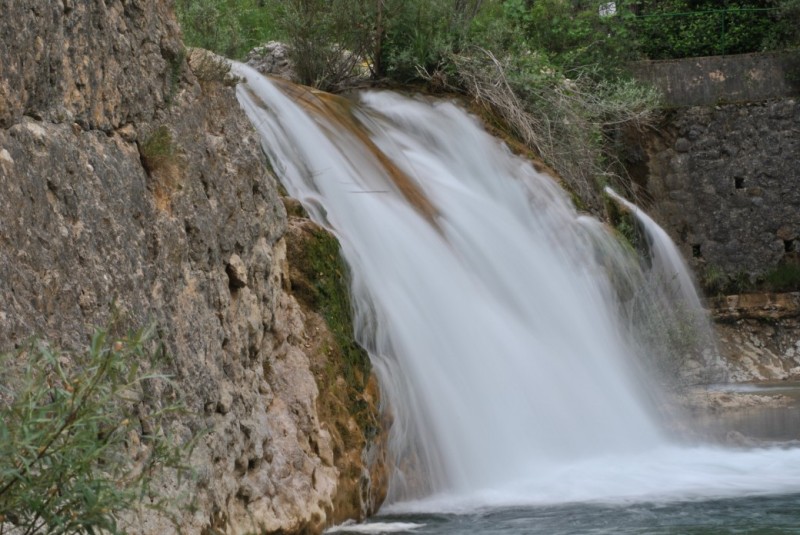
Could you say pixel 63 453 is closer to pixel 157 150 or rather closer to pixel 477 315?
pixel 157 150

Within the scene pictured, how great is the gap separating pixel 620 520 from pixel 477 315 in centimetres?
209

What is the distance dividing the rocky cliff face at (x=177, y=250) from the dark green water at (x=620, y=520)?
0.34 meters

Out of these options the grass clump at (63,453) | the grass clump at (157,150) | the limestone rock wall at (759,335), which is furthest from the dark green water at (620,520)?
the limestone rock wall at (759,335)

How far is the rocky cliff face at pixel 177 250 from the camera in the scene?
3615mm

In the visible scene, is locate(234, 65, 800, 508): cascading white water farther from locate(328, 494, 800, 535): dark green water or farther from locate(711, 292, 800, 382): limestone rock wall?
locate(711, 292, 800, 382): limestone rock wall

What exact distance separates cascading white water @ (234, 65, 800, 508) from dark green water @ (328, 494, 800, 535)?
34cm

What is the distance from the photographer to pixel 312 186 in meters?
7.09

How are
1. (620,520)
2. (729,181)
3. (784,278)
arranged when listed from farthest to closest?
(729,181) → (784,278) → (620,520)

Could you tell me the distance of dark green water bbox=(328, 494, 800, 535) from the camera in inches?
200

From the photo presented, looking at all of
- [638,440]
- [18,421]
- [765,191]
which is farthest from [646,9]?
[18,421]

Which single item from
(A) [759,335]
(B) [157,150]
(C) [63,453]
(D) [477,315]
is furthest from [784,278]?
(C) [63,453]

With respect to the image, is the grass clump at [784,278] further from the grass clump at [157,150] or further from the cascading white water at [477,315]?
the grass clump at [157,150]

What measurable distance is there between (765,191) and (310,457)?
10006 millimetres

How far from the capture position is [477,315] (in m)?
7.17
